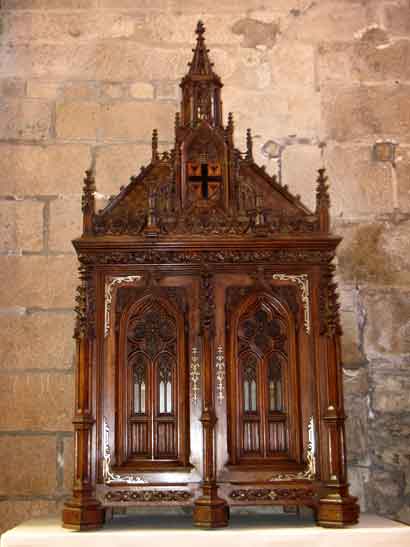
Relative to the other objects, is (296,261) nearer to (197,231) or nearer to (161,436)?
(197,231)

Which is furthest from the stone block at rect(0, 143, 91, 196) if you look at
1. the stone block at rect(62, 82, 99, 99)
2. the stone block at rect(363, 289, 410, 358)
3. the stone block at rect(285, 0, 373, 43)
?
the stone block at rect(363, 289, 410, 358)

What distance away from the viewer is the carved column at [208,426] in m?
3.59

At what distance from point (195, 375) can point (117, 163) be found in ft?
5.40

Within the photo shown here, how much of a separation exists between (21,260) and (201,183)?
4.30 ft

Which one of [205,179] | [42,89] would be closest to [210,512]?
[205,179]

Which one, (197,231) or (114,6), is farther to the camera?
(114,6)

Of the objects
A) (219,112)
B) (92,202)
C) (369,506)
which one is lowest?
(369,506)

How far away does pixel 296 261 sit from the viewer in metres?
3.95

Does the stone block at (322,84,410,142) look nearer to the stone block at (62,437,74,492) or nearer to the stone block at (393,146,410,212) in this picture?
the stone block at (393,146,410,212)

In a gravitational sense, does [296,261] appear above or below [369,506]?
above

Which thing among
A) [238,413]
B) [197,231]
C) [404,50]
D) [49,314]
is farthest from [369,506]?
[404,50]

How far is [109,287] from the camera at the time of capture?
3.90m

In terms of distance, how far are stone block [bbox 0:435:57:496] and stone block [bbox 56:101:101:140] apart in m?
1.89

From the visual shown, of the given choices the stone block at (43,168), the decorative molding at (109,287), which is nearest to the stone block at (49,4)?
the stone block at (43,168)
